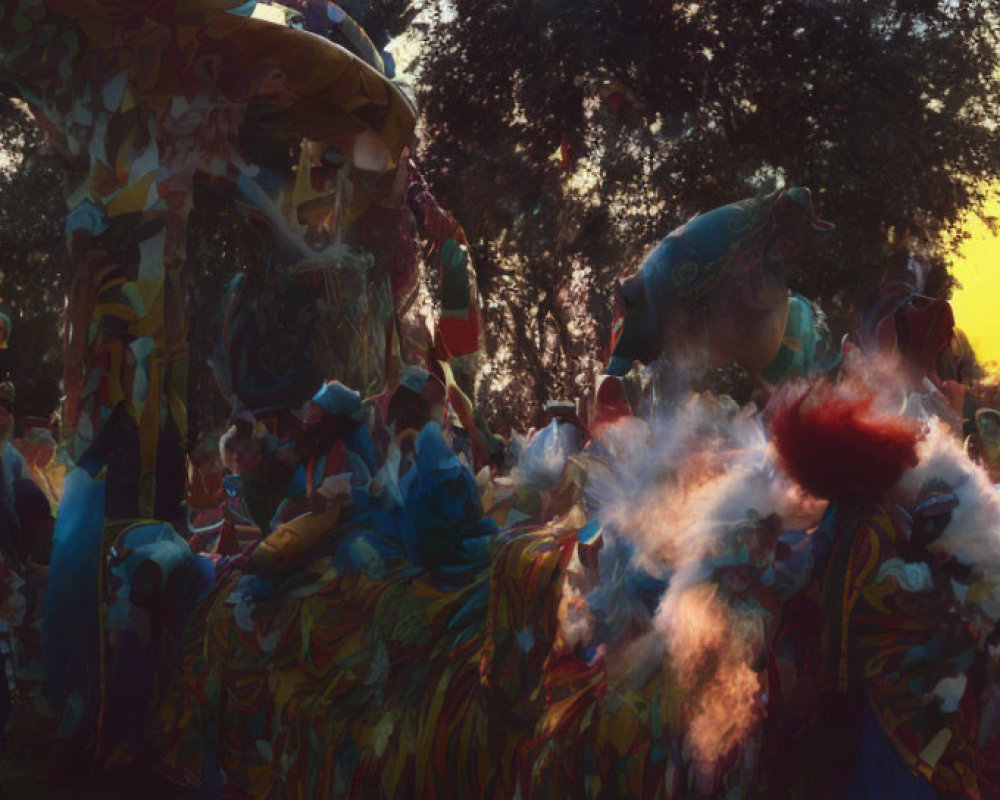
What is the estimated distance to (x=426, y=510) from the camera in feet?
13.0

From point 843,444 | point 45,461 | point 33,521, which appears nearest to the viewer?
point 843,444

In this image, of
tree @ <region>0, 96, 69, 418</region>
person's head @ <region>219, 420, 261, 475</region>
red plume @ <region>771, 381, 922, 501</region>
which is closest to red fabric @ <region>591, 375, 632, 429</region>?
person's head @ <region>219, 420, 261, 475</region>

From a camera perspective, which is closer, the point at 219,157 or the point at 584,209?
the point at 219,157

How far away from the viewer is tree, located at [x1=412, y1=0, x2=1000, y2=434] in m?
10.0

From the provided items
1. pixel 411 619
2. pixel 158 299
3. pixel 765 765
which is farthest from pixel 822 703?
pixel 158 299

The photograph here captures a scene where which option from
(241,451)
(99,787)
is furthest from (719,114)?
(99,787)

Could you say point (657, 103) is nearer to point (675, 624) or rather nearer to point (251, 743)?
point (251, 743)

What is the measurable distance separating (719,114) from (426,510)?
23.6 feet

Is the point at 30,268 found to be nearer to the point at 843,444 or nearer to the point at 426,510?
the point at 426,510

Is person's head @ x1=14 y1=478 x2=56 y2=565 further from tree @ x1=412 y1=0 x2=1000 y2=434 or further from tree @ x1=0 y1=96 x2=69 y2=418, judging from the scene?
tree @ x1=0 y1=96 x2=69 y2=418

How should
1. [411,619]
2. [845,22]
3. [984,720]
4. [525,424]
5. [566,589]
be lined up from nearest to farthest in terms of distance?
[984,720] → [566,589] → [411,619] → [845,22] → [525,424]

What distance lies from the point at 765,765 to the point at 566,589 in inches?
26.0

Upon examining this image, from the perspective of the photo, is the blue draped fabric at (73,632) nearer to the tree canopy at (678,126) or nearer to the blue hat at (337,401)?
the blue hat at (337,401)

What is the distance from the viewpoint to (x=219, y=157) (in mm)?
5859
